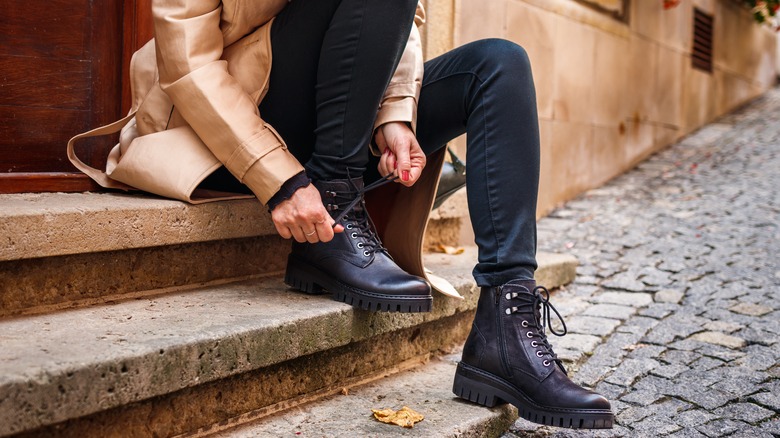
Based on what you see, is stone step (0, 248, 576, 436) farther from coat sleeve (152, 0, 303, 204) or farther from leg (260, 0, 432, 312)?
coat sleeve (152, 0, 303, 204)

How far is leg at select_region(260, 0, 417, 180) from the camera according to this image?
6.77ft

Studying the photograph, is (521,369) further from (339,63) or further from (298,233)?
(339,63)

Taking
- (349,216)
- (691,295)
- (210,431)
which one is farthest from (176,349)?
(691,295)

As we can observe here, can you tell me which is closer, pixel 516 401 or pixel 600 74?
pixel 516 401

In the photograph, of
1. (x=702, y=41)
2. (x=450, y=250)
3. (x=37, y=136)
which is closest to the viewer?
(x=37, y=136)

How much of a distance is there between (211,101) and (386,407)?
3.10ft

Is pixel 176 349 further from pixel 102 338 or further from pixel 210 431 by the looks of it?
pixel 210 431

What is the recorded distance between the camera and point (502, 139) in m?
2.08

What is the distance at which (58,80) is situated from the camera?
2.55m

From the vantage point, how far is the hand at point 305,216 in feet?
6.47

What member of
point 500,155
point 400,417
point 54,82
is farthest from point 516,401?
point 54,82

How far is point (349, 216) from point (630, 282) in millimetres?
2042

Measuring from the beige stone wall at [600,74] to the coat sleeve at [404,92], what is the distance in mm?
1173

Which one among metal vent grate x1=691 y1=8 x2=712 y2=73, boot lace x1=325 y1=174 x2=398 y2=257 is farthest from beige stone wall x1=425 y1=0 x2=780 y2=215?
boot lace x1=325 y1=174 x2=398 y2=257
